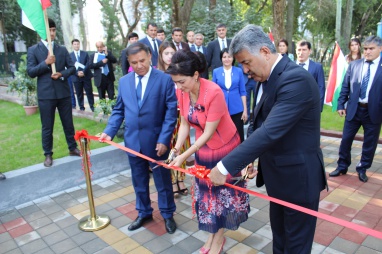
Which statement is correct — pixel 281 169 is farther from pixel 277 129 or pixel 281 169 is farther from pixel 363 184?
pixel 363 184

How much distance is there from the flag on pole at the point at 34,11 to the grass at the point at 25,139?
6.40ft

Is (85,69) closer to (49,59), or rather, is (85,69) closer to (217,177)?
(49,59)

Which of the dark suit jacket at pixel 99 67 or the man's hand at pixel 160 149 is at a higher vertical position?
the dark suit jacket at pixel 99 67

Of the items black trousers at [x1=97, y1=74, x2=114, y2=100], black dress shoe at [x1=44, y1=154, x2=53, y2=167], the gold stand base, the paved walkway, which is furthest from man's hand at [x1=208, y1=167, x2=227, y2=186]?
black trousers at [x1=97, y1=74, x2=114, y2=100]

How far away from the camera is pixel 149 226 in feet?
11.0

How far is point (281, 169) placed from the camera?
6.35ft

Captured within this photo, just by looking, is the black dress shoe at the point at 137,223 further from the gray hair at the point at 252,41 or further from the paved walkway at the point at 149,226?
the gray hair at the point at 252,41

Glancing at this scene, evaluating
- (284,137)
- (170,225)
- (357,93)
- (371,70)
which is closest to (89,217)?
(170,225)

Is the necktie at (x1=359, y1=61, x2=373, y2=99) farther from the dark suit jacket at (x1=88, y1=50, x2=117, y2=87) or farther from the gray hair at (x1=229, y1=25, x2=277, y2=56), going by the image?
the dark suit jacket at (x1=88, y1=50, x2=117, y2=87)

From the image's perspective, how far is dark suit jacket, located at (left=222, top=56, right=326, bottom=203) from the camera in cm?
171

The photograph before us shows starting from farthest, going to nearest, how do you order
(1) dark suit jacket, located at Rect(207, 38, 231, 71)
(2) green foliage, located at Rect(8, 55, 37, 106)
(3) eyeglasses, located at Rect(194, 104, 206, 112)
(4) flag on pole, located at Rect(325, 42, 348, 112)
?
(2) green foliage, located at Rect(8, 55, 37, 106), (4) flag on pole, located at Rect(325, 42, 348, 112), (1) dark suit jacket, located at Rect(207, 38, 231, 71), (3) eyeglasses, located at Rect(194, 104, 206, 112)

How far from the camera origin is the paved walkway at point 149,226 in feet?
9.67

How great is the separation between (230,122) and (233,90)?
1989mm

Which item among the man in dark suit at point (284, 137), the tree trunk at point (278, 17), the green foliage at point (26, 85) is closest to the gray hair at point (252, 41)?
the man in dark suit at point (284, 137)
